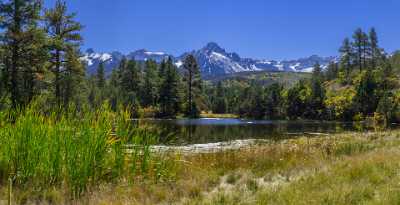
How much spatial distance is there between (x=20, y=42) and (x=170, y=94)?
66.1 meters

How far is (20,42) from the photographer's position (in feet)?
104

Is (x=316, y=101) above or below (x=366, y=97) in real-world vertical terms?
below

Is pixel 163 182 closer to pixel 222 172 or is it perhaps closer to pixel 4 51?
pixel 222 172

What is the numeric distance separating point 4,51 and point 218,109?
110 metres

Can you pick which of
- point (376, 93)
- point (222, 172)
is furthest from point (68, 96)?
point (376, 93)

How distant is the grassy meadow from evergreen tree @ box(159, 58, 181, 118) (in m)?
88.3

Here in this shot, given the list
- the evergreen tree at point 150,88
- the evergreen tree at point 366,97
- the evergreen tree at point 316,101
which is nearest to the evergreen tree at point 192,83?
the evergreen tree at point 150,88

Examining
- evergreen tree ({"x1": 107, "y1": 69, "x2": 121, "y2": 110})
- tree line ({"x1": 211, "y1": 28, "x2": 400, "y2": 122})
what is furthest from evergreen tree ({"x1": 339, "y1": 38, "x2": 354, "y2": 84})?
evergreen tree ({"x1": 107, "y1": 69, "x2": 121, "y2": 110})

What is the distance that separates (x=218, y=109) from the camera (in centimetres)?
13875

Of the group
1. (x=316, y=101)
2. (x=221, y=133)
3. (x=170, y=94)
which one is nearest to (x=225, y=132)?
(x=221, y=133)

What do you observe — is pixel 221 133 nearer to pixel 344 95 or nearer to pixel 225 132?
pixel 225 132

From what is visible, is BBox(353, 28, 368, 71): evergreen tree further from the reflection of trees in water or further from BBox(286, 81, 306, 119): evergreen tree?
the reflection of trees in water

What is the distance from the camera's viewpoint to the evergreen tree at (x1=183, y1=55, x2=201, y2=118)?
9953 centimetres

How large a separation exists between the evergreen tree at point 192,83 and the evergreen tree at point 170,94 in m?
3.33
